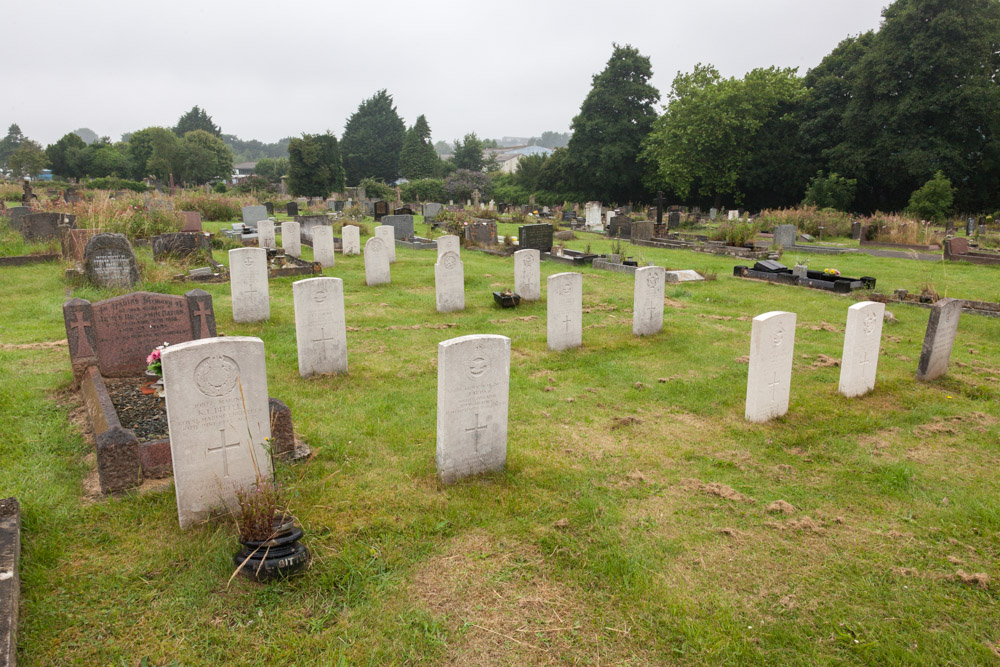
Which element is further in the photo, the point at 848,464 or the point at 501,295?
the point at 501,295

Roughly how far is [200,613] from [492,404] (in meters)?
2.47

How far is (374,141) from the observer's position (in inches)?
2840

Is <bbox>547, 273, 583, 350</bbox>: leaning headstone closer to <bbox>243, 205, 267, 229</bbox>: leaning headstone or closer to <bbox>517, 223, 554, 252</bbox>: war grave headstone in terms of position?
<bbox>517, 223, 554, 252</bbox>: war grave headstone

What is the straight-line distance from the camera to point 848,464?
5.18m

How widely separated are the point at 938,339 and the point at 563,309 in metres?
4.70

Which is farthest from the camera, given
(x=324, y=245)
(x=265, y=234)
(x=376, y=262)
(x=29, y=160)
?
(x=29, y=160)

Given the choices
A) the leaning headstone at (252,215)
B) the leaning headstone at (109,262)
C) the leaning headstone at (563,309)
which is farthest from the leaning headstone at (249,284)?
the leaning headstone at (252,215)

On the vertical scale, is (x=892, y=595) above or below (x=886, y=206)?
below

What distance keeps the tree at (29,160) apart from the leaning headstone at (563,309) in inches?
2427

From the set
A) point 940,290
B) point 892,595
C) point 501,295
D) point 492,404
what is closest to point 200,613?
point 492,404

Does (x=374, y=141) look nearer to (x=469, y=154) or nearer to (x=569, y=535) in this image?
(x=469, y=154)

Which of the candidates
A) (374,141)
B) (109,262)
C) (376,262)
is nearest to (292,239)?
(376,262)

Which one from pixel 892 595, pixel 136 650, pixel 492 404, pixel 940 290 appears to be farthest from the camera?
pixel 940 290

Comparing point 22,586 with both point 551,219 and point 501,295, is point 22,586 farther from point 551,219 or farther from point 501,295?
point 551,219
